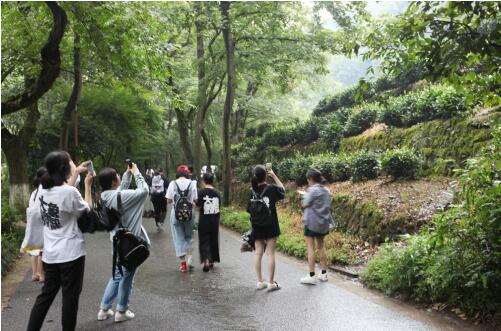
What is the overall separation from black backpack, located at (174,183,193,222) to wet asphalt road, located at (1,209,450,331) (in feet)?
3.58

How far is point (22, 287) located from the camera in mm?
7941

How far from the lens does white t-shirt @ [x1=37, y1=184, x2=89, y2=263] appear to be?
4.81 metres

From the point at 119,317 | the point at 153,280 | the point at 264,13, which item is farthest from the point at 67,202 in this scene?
the point at 264,13

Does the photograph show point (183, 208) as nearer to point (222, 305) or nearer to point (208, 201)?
point (208, 201)

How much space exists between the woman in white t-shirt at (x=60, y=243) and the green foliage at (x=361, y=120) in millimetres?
13658

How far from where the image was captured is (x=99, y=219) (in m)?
5.40

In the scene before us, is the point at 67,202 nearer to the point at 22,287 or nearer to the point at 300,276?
the point at 22,287

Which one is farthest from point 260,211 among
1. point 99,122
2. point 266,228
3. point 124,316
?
point 99,122

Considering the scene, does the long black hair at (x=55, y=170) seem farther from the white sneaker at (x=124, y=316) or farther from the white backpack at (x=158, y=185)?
the white backpack at (x=158, y=185)

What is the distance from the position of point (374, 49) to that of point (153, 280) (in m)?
5.60

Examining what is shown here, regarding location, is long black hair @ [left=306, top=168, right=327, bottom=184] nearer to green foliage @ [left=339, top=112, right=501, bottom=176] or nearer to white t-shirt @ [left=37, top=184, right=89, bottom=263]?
green foliage @ [left=339, top=112, right=501, bottom=176]

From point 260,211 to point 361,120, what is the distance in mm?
10652

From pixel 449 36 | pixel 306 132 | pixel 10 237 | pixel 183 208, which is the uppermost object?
pixel 306 132

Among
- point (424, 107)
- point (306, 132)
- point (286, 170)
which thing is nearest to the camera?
point (424, 107)
